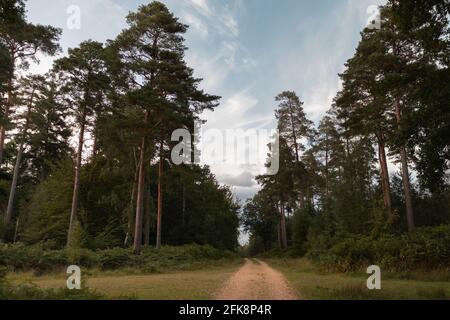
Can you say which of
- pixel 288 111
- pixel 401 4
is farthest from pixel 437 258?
pixel 288 111

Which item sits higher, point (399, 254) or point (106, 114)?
point (106, 114)

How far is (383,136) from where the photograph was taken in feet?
87.3

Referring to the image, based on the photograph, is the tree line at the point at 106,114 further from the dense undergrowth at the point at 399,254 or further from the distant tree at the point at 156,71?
the dense undergrowth at the point at 399,254

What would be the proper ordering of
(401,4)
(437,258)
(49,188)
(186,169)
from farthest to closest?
(49,188), (186,169), (437,258), (401,4)

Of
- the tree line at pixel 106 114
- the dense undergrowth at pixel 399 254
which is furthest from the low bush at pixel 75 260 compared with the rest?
the dense undergrowth at pixel 399 254

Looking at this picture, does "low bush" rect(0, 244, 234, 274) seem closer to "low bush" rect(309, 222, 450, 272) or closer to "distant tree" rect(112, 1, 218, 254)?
"distant tree" rect(112, 1, 218, 254)

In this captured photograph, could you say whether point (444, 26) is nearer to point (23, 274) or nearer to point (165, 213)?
point (23, 274)

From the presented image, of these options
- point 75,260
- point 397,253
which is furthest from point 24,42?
point 397,253

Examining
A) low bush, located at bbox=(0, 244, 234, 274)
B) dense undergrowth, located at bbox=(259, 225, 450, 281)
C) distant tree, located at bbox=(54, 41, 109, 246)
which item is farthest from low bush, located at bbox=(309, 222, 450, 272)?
distant tree, located at bbox=(54, 41, 109, 246)

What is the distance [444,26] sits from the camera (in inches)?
487

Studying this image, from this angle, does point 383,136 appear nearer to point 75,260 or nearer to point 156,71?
point 156,71

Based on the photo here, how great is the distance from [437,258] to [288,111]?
2766 cm

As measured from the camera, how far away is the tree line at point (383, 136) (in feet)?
42.8

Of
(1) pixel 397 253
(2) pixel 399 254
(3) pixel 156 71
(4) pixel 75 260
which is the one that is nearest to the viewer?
(2) pixel 399 254
